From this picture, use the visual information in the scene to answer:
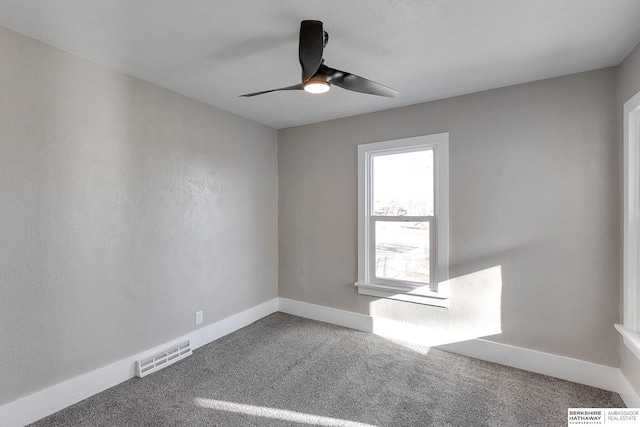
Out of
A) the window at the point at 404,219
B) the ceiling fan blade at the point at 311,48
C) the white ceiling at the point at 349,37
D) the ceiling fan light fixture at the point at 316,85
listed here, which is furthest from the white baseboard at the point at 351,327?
the ceiling fan blade at the point at 311,48

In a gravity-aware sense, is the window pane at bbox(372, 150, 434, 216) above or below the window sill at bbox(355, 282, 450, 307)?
above

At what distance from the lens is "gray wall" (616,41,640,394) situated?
1854 mm

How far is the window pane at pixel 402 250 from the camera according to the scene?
9.71 feet

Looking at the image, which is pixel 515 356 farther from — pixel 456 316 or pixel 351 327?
pixel 351 327

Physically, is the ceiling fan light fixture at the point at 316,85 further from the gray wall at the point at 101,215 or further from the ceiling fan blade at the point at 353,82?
the gray wall at the point at 101,215

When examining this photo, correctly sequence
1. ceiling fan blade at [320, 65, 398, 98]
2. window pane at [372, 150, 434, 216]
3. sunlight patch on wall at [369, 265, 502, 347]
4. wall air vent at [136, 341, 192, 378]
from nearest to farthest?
ceiling fan blade at [320, 65, 398, 98], wall air vent at [136, 341, 192, 378], sunlight patch on wall at [369, 265, 502, 347], window pane at [372, 150, 434, 216]

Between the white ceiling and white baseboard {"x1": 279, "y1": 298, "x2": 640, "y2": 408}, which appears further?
white baseboard {"x1": 279, "y1": 298, "x2": 640, "y2": 408}

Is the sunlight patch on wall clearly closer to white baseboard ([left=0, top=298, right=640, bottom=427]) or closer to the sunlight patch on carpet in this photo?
white baseboard ([left=0, top=298, right=640, bottom=427])

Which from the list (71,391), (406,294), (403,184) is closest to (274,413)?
(71,391)

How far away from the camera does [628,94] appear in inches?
77.0

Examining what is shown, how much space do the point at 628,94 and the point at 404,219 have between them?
1.86 m

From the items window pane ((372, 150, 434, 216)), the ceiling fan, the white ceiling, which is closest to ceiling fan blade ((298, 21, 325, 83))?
the ceiling fan

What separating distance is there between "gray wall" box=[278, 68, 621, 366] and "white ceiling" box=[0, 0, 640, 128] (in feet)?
0.82

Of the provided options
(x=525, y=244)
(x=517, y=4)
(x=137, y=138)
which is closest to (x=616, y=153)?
(x=525, y=244)
